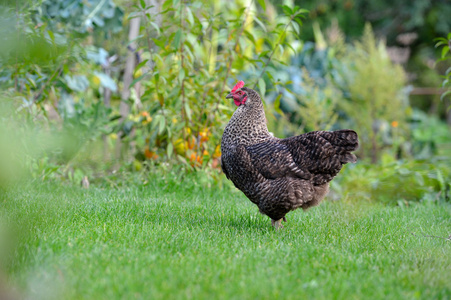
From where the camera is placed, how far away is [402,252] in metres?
3.28

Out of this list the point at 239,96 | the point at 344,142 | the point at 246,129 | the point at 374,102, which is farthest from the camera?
the point at 374,102

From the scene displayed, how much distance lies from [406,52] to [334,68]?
8402 millimetres

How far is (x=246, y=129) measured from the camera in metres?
4.04

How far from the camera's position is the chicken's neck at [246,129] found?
4008mm

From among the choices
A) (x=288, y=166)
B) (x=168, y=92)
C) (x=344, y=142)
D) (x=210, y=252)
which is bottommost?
(x=210, y=252)

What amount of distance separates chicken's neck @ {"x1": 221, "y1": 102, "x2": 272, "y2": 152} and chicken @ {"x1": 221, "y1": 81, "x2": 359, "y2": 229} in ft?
0.07

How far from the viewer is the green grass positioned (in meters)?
2.42

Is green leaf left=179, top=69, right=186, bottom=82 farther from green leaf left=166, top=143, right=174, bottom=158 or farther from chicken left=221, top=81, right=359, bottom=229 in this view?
chicken left=221, top=81, right=359, bottom=229

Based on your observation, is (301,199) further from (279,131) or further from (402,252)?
(279,131)

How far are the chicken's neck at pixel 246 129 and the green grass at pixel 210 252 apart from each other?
0.75m

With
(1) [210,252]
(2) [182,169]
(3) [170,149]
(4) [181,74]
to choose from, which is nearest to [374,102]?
(2) [182,169]

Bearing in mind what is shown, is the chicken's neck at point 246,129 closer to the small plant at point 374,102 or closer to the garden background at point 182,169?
the garden background at point 182,169

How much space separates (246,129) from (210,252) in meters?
1.33

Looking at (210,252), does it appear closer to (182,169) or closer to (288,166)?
(288,166)
